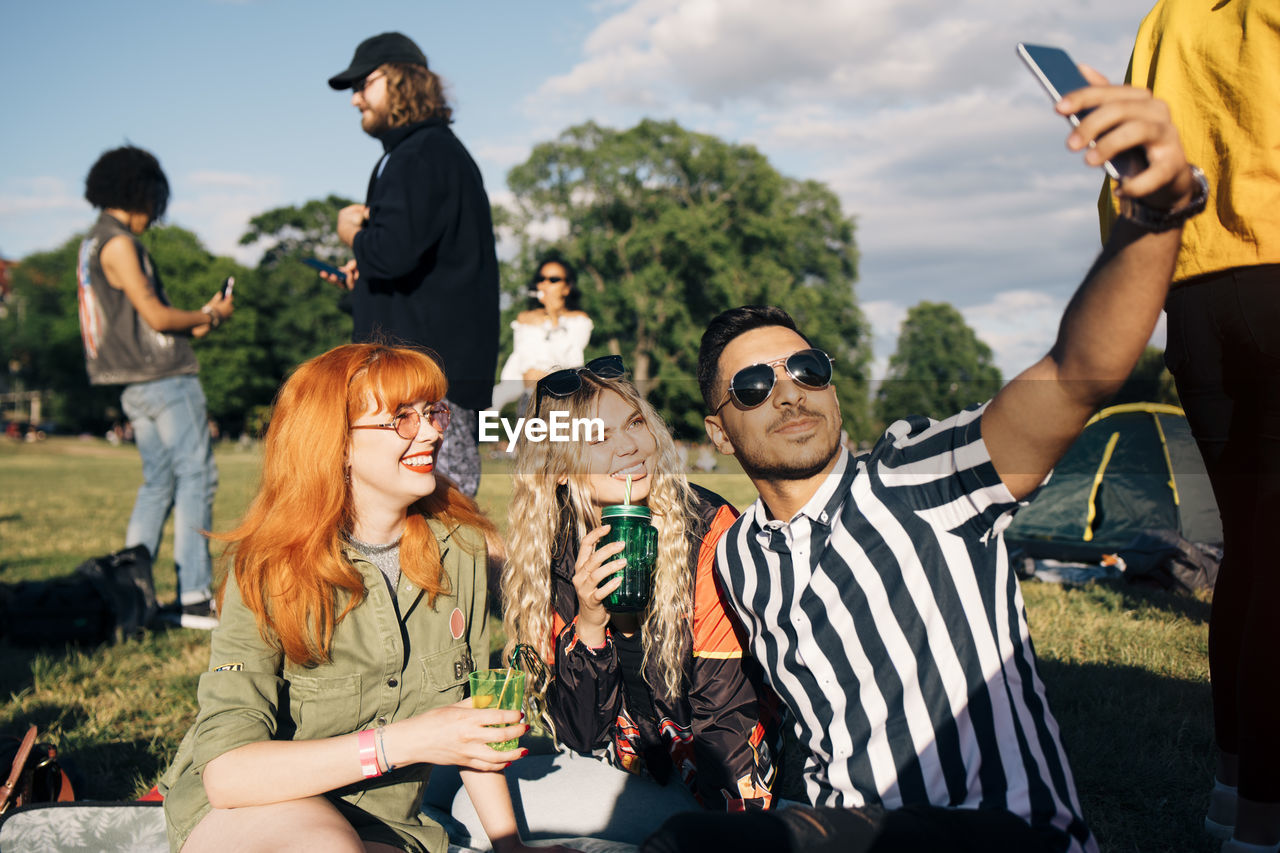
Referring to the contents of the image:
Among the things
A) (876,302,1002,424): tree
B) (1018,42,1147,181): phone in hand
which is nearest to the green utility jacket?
(1018,42,1147,181): phone in hand

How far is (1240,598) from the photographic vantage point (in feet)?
7.78

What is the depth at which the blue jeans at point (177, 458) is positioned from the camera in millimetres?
5016

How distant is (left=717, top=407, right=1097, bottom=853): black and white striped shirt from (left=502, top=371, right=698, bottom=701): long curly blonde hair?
0.55 m

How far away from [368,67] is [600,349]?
31026mm

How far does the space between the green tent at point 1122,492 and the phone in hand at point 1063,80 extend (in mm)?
6491

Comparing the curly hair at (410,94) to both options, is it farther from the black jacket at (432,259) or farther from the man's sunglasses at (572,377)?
the man's sunglasses at (572,377)

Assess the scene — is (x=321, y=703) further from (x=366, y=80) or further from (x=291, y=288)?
(x=291, y=288)

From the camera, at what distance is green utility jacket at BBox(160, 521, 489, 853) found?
2.06 meters

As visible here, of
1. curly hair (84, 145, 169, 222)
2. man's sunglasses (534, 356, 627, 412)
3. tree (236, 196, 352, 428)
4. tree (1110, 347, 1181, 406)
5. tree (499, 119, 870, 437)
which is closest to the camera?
man's sunglasses (534, 356, 627, 412)

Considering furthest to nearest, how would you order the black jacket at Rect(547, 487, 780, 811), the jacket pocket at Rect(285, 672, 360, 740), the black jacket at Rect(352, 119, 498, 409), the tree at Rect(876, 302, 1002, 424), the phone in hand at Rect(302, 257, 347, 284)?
the tree at Rect(876, 302, 1002, 424)
the phone in hand at Rect(302, 257, 347, 284)
the black jacket at Rect(352, 119, 498, 409)
the black jacket at Rect(547, 487, 780, 811)
the jacket pocket at Rect(285, 672, 360, 740)

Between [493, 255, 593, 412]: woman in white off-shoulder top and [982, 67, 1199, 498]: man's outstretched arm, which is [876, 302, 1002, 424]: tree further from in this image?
[982, 67, 1199, 498]: man's outstretched arm

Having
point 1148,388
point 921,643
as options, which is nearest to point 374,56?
point 921,643

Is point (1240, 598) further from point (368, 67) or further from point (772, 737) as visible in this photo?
point (368, 67)

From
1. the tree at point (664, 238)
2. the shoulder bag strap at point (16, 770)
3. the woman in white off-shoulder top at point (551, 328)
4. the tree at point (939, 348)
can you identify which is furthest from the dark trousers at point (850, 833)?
the tree at point (939, 348)
